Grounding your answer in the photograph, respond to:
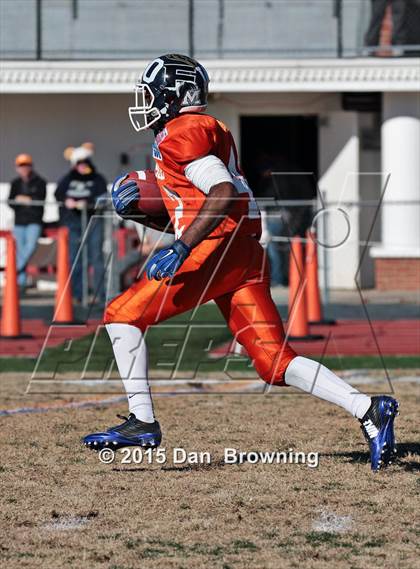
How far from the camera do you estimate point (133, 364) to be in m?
6.48

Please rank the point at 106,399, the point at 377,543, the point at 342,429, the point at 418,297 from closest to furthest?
the point at 377,543 < the point at 342,429 < the point at 106,399 < the point at 418,297

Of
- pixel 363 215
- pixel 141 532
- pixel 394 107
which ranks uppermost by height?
pixel 141 532

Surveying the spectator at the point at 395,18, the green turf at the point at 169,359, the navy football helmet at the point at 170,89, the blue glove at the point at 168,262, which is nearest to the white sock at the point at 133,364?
the blue glove at the point at 168,262

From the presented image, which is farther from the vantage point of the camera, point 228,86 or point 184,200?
point 228,86

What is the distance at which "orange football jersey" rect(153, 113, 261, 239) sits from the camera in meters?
6.21

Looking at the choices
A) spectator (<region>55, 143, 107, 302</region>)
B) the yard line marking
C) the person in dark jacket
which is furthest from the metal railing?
the yard line marking

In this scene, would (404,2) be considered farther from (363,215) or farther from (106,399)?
(106,399)

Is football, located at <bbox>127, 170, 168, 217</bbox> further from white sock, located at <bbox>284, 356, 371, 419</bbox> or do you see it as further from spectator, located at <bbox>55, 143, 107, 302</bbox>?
spectator, located at <bbox>55, 143, 107, 302</bbox>

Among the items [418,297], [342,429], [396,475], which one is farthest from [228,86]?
[396,475]

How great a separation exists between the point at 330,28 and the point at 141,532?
47.9 ft

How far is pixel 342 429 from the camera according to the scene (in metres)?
7.75

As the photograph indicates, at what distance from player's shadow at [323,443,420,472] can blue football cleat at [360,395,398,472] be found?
0.67 ft

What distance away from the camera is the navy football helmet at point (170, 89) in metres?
6.45

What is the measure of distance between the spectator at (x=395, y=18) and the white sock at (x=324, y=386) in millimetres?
12891
